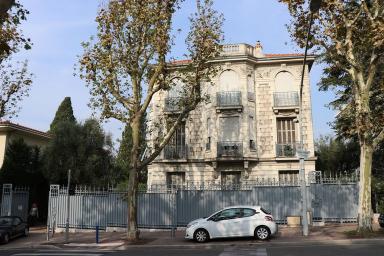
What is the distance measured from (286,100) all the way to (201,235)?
52.2 ft

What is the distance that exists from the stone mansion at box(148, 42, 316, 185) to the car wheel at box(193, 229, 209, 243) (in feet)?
40.5

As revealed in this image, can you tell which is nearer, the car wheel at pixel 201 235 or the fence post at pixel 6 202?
the car wheel at pixel 201 235

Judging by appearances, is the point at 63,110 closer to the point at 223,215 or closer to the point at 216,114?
the point at 216,114

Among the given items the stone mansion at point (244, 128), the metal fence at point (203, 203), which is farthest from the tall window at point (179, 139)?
the metal fence at point (203, 203)

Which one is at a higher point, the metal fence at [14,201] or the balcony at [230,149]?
the balcony at [230,149]

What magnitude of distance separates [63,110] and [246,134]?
63.5ft

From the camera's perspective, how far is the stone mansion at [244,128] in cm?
2942

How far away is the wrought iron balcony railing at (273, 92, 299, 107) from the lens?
98.0 ft

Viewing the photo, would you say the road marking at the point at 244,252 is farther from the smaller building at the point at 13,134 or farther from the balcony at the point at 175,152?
the smaller building at the point at 13,134

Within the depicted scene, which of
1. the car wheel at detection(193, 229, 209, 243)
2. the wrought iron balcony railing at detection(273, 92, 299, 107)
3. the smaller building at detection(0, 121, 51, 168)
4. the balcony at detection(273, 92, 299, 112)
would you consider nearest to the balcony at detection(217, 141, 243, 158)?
the balcony at detection(273, 92, 299, 112)

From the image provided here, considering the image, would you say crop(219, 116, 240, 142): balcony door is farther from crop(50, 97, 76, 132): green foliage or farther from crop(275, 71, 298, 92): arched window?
crop(50, 97, 76, 132): green foliage

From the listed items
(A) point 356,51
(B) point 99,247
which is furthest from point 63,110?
→ (A) point 356,51

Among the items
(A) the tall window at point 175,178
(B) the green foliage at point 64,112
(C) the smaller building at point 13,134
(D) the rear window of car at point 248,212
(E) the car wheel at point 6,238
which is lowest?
(E) the car wheel at point 6,238

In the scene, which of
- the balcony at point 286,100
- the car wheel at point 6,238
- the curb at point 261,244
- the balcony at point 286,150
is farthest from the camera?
the balcony at point 286,100
